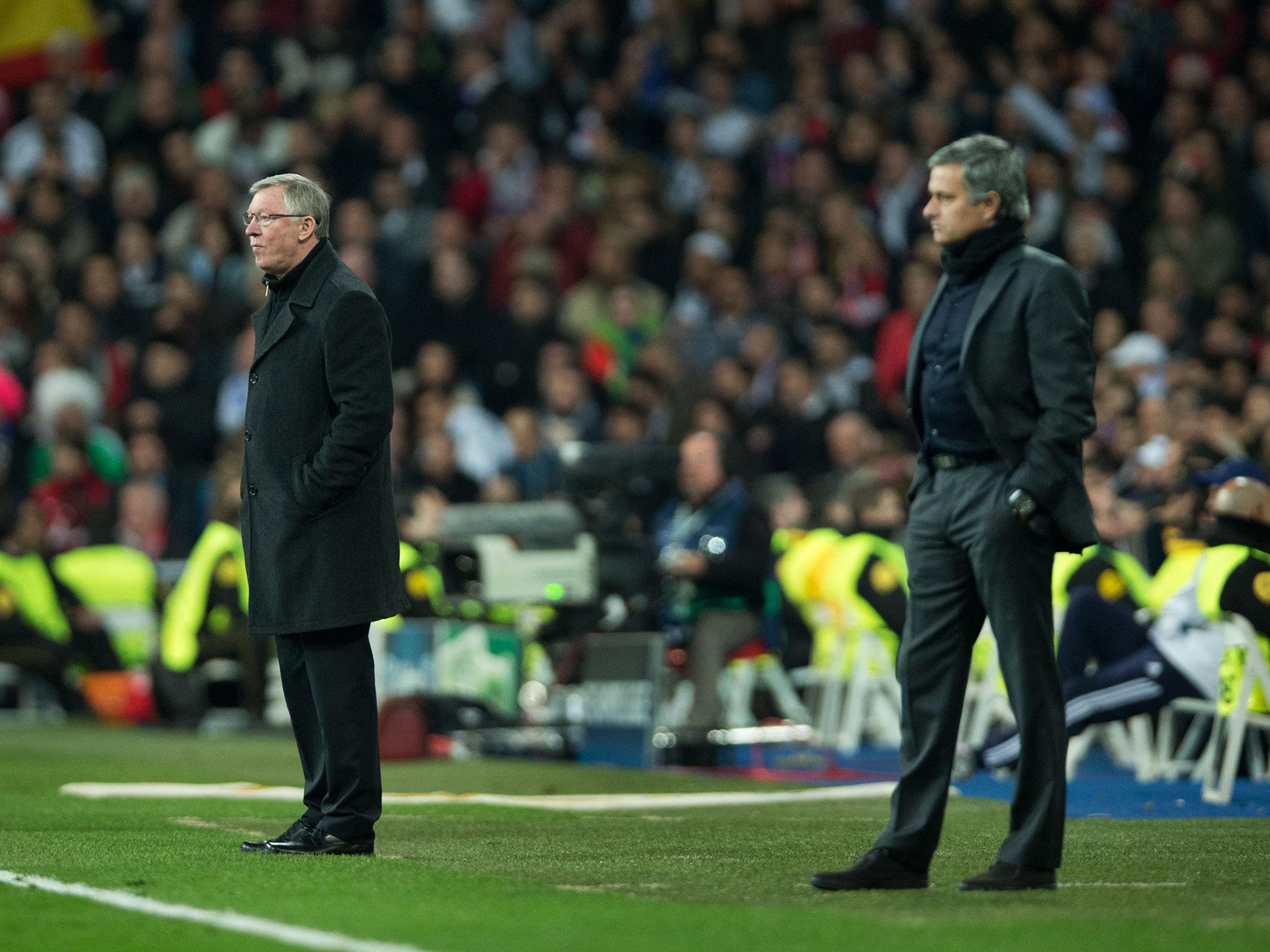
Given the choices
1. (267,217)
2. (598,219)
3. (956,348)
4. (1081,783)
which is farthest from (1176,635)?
(598,219)

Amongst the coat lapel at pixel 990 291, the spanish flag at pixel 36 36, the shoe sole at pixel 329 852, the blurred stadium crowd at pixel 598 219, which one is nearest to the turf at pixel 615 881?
the shoe sole at pixel 329 852

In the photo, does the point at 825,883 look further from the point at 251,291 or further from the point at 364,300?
the point at 251,291

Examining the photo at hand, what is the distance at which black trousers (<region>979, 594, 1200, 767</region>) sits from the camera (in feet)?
37.0

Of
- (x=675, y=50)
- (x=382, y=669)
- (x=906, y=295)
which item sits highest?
(x=675, y=50)

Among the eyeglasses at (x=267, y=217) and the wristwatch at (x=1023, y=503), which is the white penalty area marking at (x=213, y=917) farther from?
the eyeglasses at (x=267, y=217)

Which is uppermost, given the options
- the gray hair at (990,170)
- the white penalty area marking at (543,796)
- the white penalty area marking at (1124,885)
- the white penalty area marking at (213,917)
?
the gray hair at (990,170)

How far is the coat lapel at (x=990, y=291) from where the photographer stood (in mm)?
6367

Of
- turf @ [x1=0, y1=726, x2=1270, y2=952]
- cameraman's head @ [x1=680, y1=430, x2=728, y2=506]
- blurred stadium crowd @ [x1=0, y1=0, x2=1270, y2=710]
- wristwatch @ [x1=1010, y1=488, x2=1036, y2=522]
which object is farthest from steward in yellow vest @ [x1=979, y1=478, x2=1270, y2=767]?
wristwatch @ [x1=1010, y1=488, x2=1036, y2=522]

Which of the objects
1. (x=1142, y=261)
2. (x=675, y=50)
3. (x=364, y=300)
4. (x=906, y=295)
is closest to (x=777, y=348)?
(x=906, y=295)

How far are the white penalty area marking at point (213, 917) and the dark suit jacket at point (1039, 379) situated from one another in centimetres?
229

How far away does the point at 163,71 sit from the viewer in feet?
73.9

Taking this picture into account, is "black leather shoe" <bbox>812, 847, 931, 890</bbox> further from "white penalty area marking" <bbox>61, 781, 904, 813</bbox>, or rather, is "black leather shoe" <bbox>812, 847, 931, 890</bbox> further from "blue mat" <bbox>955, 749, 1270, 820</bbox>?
"white penalty area marking" <bbox>61, 781, 904, 813</bbox>

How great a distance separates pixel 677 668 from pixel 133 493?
275 inches

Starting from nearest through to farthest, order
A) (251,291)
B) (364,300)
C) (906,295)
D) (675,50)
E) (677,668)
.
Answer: (364,300) < (677,668) < (906,295) < (251,291) < (675,50)
